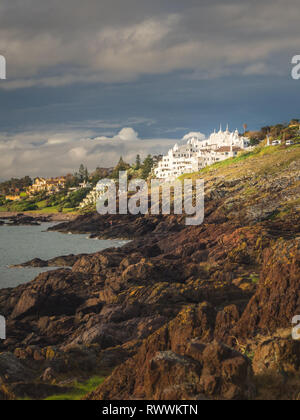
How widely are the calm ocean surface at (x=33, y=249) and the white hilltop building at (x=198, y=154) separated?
71.8 m

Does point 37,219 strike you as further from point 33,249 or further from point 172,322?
point 172,322

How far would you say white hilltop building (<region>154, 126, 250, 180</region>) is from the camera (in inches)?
5802

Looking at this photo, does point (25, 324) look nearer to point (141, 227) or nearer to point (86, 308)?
point (86, 308)

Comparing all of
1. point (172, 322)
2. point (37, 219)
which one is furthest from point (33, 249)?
point (37, 219)

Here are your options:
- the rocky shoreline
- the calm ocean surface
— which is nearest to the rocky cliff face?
the calm ocean surface

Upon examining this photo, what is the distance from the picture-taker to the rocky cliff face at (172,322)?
35.7 feet

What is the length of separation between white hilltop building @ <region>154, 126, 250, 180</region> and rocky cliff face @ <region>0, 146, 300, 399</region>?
99.8 metres

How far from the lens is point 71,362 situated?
49.9 ft

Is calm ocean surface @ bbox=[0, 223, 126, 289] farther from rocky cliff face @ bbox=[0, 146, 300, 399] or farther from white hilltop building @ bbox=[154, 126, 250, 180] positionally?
white hilltop building @ bbox=[154, 126, 250, 180]

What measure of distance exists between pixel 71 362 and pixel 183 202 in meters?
73.2

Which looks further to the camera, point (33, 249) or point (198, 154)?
point (198, 154)

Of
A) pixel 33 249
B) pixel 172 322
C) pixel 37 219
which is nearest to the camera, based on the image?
pixel 172 322

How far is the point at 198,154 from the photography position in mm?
156375

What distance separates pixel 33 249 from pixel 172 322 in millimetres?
54566
